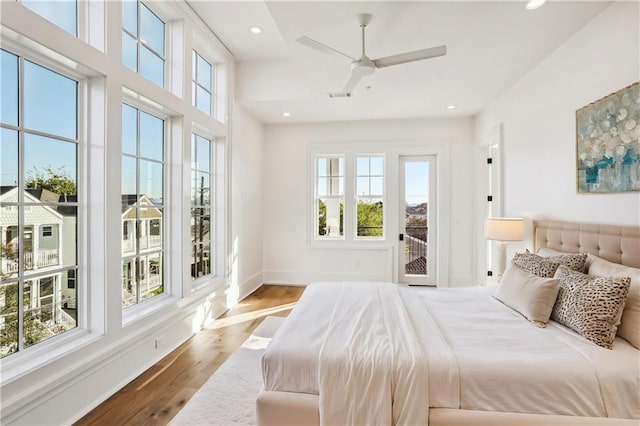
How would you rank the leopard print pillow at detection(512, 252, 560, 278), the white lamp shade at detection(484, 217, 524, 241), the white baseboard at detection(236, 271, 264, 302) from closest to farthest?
the leopard print pillow at detection(512, 252, 560, 278) < the white lamp shade at detection(484, 217, 524, 241) < the white baseboard at detection(236, 271, 264, 302)

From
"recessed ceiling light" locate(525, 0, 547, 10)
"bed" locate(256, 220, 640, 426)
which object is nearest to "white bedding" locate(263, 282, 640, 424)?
"bed" locate(256, 220, 640, 426)

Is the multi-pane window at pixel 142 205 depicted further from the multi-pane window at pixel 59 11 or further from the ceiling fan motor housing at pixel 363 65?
the ceiling fan motor housing at pixel 363 65

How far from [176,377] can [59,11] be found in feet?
8.74

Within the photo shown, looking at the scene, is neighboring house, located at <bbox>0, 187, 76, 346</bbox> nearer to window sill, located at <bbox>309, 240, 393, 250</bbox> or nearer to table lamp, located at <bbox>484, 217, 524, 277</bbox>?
window sill, located at <bbox>309, 240, 393, 250</bbox>

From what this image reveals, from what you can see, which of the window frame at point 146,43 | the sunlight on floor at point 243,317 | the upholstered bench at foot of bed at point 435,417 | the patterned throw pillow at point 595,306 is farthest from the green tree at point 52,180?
the patterned throw pillow at point 595,306

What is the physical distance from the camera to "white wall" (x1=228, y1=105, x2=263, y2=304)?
13.3ft

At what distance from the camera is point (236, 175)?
4098 millimetres

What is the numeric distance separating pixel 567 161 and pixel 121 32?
3.70 metres

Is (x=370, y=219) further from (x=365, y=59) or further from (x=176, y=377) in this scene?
(x=176, y=377)

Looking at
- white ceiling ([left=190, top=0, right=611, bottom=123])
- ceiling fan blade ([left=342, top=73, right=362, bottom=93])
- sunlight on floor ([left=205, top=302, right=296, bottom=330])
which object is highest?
white ceiling ([left=190, top=0, right=611, bottom=123])

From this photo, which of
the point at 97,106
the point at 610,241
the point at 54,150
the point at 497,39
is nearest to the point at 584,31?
the point at 497,39

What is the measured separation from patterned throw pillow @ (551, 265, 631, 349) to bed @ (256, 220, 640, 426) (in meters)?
0.02

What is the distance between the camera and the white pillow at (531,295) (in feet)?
6.20

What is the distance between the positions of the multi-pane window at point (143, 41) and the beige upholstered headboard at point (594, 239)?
12.5 feet
